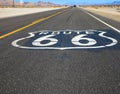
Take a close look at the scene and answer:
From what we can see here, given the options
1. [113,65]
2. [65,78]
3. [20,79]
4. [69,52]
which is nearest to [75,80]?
[65,78]

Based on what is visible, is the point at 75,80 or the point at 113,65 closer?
the point at 75,80

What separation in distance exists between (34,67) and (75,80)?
122 centimetres

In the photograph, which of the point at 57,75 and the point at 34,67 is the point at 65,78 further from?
the point at 34,67

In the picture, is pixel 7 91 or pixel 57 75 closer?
pixel 7 91

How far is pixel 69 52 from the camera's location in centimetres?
704

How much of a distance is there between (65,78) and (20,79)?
2.66 feet

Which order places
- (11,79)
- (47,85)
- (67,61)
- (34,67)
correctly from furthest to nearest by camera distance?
1. (67,61)
2. (34,67)
3. (11,79)
4. (47,85)

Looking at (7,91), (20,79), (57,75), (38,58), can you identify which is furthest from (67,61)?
(7,91)

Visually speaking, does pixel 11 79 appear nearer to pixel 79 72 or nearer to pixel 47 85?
pixel 47 85

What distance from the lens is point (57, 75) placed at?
482 cm

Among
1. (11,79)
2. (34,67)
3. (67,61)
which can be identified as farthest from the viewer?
(67,61)

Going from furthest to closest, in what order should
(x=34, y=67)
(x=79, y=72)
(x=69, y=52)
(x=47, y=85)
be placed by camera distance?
(x=69, y=52)
(x=34, y=67)
(x=79, y=72)
(x=47, y=85)

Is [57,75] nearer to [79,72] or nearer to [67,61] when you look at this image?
[79,72]

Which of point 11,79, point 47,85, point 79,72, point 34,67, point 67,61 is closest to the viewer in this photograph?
point 47,85
